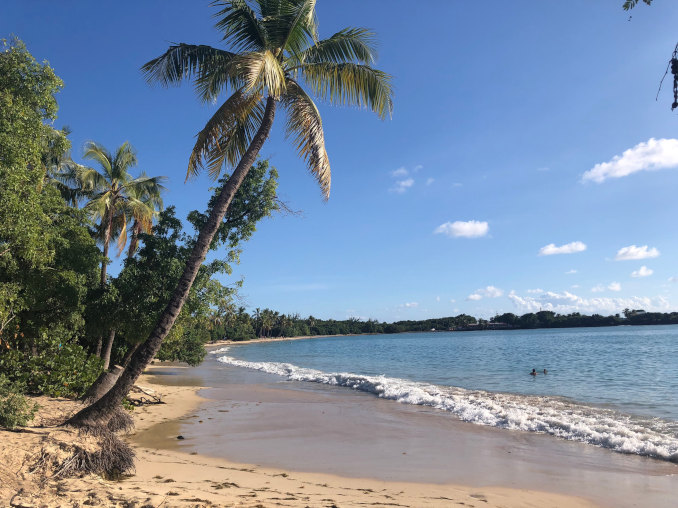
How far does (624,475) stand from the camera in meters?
7.91

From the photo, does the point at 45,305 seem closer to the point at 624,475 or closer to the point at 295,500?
the point at 295,500

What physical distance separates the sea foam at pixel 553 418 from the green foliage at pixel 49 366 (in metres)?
11.1

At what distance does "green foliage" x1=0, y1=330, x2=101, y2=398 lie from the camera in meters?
10.5

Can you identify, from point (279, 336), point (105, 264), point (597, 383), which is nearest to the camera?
point (105, 264)

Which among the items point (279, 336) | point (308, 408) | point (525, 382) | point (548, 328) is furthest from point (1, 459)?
point (548, 328)

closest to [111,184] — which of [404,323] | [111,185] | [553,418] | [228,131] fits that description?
[111,185]

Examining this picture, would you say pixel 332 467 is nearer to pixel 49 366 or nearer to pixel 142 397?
pixel 49 366

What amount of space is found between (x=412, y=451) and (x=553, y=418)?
19.6 feet

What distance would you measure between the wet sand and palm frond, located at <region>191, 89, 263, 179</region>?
227 inches

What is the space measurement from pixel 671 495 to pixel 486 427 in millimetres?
5540

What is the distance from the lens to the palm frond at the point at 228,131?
749cm

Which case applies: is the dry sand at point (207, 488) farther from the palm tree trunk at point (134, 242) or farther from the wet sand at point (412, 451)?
the palm tree trunk at point (134, 242)

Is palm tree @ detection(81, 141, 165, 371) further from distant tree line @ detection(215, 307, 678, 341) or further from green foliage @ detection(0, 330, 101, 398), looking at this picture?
distant tree line @ detection(215, 307, 678, 341)

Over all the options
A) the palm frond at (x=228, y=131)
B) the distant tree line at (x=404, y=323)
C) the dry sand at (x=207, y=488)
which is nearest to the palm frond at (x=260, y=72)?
the palm frond at (x=228, y=131)
